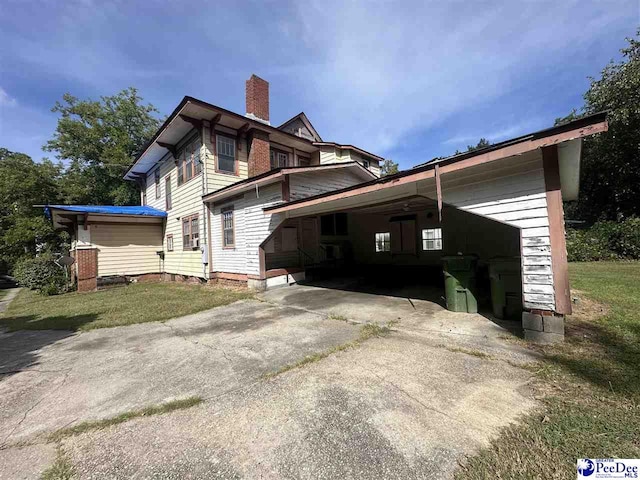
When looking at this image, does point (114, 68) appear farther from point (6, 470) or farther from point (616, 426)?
point (616, 426)

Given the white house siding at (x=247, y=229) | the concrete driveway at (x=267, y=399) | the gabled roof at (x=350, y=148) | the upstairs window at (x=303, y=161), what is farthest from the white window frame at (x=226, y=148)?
the concrete driveway at (x=267, y=399)

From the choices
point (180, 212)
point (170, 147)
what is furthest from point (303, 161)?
point (180, 212)

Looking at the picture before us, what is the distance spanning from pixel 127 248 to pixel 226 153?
7.49 m

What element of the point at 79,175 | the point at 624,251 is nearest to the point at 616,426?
the point at 624,251

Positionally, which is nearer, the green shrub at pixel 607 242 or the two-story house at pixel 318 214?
the two-story house at pixel 318 214

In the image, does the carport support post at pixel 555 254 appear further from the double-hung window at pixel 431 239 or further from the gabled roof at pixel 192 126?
the gabled roof at pixel 192 126

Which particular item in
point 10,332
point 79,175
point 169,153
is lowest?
point 10,332

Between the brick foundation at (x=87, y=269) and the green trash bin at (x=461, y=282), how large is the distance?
14.6 meters

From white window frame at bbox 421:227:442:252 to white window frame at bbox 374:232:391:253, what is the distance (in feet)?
6.03

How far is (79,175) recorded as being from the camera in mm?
25172

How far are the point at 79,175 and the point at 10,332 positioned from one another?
25941mm

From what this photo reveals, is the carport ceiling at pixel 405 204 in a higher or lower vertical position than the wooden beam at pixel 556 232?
higher

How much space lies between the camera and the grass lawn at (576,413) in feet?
6.34

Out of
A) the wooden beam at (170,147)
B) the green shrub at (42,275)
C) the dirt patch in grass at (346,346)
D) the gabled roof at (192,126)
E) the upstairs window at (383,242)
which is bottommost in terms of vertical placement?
the dirt patch in grass at (346,346)
